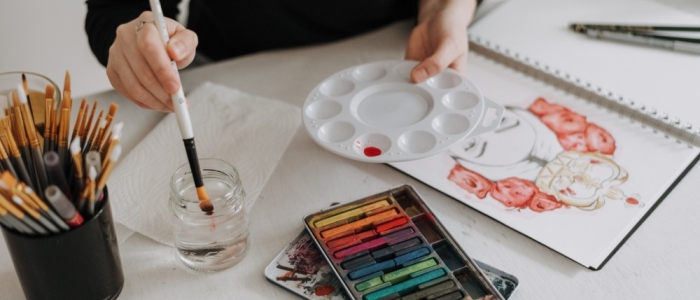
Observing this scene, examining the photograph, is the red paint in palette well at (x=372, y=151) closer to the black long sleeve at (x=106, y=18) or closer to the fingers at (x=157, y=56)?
the fingers at (x=157, y=56)

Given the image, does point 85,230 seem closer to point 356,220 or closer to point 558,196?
point 356,220

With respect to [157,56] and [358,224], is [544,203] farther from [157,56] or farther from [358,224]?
[157,56]

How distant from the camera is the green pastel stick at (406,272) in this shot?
2.03ft

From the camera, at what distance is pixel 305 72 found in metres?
0.95

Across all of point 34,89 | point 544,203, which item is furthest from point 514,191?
point 34,89

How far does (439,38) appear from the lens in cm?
88

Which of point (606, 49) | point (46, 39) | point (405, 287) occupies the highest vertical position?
point (606, 49)

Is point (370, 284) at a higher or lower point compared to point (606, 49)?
lower

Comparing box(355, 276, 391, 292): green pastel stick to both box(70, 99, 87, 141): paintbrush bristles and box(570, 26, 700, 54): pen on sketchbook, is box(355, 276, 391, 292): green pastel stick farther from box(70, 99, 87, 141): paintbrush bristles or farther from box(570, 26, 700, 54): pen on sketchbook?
box(570, 26, 700, 54): pen on sketchbook

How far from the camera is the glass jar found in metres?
0.64

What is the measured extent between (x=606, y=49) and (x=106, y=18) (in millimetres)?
704

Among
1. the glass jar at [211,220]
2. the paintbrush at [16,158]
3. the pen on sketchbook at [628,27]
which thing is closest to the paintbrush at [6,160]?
the paintbrush at [16,158]

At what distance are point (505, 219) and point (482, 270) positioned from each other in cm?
8

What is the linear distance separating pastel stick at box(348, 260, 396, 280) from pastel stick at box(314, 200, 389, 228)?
7 centimetres
